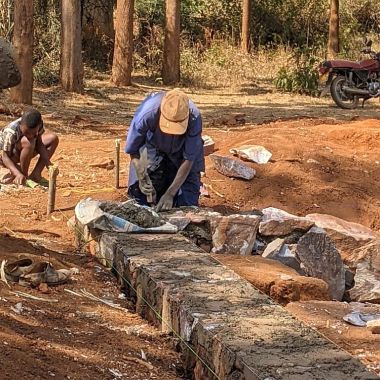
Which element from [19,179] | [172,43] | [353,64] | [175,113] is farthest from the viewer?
[172,43]

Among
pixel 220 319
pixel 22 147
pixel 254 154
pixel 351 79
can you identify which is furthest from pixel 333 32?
pixel 220 319

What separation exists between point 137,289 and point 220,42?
17431 millimetres

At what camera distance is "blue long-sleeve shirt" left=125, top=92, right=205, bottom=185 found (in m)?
6.64

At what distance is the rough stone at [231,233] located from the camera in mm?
6492

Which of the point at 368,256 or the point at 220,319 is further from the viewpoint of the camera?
the point at 368,256

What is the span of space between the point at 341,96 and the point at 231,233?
396 inches

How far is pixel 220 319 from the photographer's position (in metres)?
4.29

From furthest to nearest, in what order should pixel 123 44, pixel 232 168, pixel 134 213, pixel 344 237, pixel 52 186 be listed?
pixel 123 44 → pixel 232 168 → pixel 344 237 → pixel 52 186 → pixel 134 213

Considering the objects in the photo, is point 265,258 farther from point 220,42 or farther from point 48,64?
point 220,42

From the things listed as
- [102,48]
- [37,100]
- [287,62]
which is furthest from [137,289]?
[287,62]

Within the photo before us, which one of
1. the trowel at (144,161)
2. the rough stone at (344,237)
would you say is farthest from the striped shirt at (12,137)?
the rough stone at (344,237)

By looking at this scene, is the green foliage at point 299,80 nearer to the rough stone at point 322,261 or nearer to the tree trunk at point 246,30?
the tree trunk at point 246,30

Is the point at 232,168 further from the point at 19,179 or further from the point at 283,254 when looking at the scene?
the point at 283,254

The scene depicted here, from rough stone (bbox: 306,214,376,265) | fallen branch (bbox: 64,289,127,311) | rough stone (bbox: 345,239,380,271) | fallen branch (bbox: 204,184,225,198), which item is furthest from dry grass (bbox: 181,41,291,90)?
fallen branch (bbox: 64,289,127,311)
